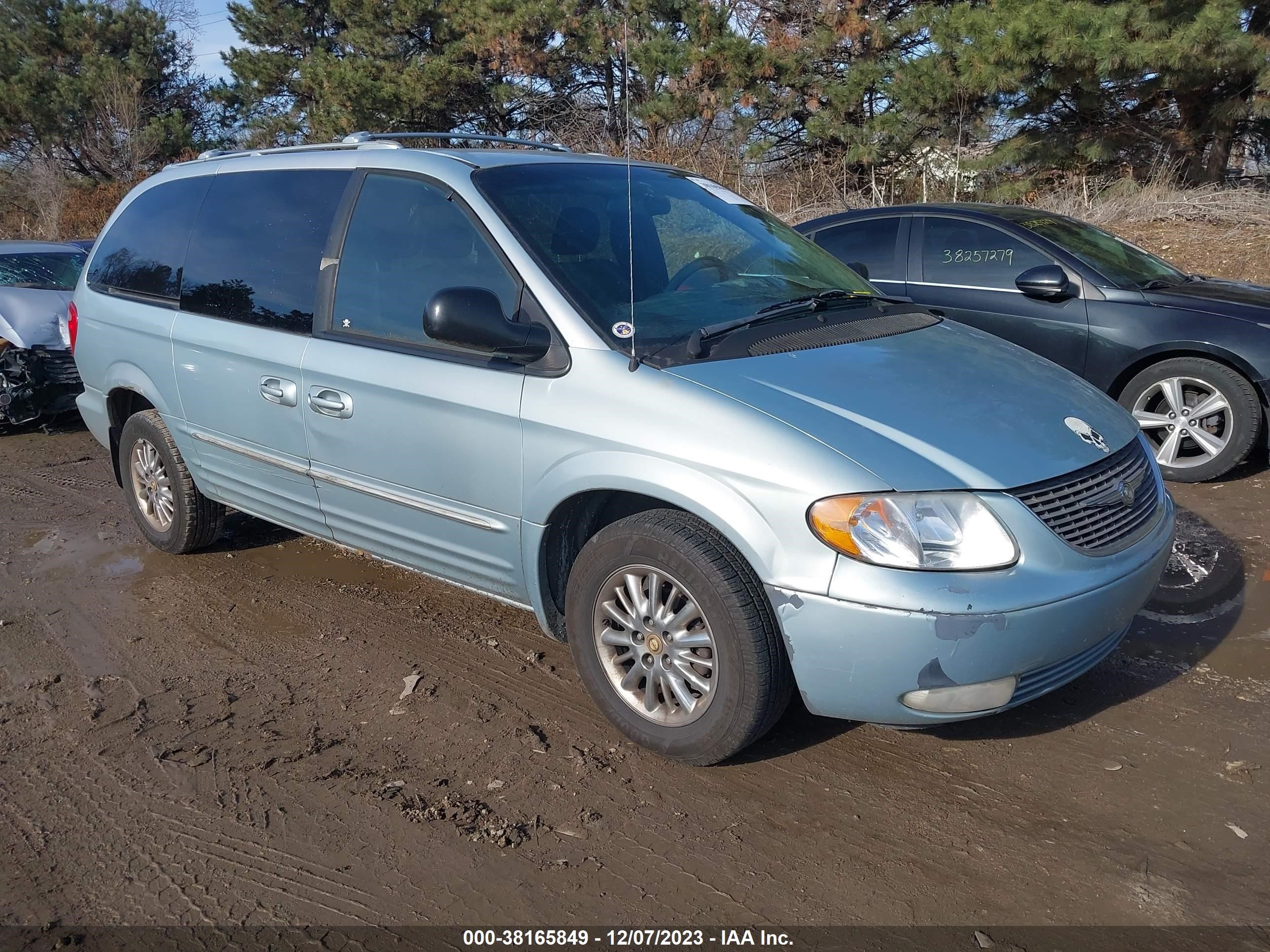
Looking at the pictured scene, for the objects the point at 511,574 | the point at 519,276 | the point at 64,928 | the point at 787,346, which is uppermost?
the point at 519,276

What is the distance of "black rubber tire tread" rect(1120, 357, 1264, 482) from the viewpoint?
6.00 meters

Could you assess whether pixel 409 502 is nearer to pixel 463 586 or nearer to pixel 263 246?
pixel 463 586

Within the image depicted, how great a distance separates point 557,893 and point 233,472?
9.39 ft

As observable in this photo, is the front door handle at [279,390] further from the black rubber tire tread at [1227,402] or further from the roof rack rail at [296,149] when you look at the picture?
the black rubber tire tread at [1227,402]

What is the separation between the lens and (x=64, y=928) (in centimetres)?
270

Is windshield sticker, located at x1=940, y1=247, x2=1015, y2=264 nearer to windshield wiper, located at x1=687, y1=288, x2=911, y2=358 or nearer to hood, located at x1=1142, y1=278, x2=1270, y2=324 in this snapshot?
hood, located at x1=1142, y1=278, x2=1270, y2=324

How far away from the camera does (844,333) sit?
3730 mm

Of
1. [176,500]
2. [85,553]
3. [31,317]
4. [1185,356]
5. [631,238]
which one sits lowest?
[85,553]

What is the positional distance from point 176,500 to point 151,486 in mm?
334

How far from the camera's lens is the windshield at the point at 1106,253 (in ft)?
21.9

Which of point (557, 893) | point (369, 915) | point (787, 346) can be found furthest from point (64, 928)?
point (787, 346)

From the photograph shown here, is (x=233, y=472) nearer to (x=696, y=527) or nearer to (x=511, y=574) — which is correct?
(x=511, y=574)

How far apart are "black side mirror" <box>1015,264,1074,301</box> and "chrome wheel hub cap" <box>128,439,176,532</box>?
516 centimetres

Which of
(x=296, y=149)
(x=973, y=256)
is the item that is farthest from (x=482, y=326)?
(x=973, y=256)
